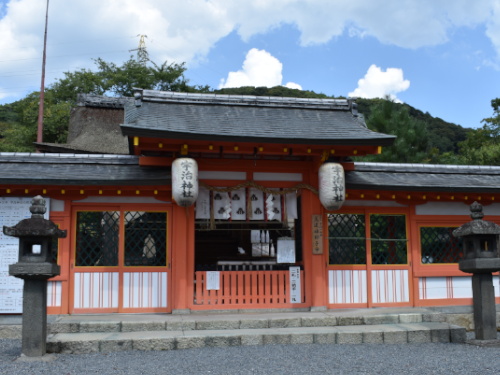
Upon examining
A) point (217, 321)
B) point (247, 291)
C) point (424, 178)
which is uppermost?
point (424, 178)

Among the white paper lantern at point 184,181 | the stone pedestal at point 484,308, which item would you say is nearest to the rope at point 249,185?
the white paper lantern at point 184,181

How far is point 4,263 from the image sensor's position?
8047mm

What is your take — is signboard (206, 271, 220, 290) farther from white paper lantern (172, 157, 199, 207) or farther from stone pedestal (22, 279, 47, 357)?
stone pedestal (22, 279, 47, 357)

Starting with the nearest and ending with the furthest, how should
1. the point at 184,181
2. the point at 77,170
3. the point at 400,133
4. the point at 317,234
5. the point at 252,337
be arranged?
the point at 252,337
the point at 184,181
the point at 77,170
the point at 317,234
the point at 400,133

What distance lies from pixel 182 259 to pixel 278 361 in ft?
9.98

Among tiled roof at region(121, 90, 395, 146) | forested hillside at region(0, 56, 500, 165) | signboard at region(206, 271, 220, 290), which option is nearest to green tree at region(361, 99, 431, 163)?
forested hillside at region(0, 56, 500, 165)

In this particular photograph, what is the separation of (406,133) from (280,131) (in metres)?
15.0

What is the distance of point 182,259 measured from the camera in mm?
8297

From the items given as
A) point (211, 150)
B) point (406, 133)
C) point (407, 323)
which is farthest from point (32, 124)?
point (407, 323)

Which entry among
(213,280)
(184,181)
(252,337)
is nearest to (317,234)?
(213,280)

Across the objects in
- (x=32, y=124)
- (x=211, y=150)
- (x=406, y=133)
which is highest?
(x=32, y=124)

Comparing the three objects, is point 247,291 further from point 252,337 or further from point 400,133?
point 400,133

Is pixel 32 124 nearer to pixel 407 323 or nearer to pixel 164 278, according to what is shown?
pixel 164 278

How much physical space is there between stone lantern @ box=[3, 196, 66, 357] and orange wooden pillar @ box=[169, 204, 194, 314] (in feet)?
8.22
